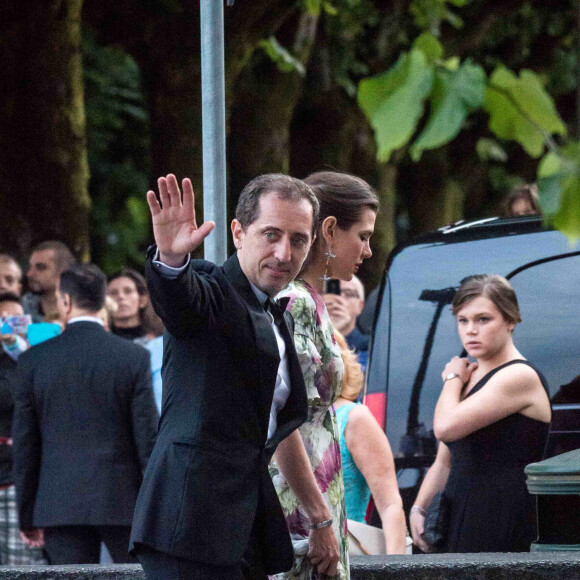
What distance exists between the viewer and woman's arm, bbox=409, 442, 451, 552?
4.71 metres

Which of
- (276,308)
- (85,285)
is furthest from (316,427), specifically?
(85,285)

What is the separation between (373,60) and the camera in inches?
530

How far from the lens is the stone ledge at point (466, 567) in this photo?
4.07m

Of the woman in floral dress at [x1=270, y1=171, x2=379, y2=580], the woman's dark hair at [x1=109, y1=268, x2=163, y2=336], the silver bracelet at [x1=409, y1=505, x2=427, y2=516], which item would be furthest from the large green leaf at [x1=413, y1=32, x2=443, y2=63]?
the woman's dark hair at [x1=109, y1=268, x2=163, y2=336]

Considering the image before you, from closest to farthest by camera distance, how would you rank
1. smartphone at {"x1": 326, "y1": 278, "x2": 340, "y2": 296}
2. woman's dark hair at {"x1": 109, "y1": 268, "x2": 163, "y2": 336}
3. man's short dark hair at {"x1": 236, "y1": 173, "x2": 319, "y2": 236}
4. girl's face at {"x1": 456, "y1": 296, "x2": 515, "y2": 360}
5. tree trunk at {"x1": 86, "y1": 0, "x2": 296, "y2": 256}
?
man's short dark hair at {"x1": 236, "y1": 173, "x2": 319, "y2": 236}, girl's face at {"x1": 456, "y1": 296, "x2": 515, "y2": 360}, woman's dark hair at {"x1": 109, "y1": 268, "x2": 163, "y2": 336}, smartphone at {"x1": 326, "y1": 278, "x2": 340, "y2": 296}, tree trunk at {"x1": 86, "y1": 0, "x2": 296, "y2": 256}

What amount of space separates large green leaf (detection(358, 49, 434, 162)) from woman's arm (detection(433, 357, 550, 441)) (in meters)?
3.03

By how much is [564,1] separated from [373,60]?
3207mm

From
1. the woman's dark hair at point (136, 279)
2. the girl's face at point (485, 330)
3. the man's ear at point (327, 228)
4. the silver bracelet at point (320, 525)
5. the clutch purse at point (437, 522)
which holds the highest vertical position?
the woman's dark hair at point (136, 279)

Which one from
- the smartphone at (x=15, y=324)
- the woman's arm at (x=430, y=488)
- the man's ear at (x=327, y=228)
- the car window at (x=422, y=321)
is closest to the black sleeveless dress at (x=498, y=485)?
the woman's arm at (x=430, y=488)

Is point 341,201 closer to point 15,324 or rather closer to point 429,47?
point 429,47

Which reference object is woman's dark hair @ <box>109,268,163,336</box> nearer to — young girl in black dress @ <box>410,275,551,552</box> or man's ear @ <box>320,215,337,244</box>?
young girl in black dress @ <box>410,275,551,552</box>

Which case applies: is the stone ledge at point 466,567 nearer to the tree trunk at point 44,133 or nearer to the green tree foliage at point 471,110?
the green tree foliage at point 471,110

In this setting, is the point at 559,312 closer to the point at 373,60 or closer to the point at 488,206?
the point at 373,60

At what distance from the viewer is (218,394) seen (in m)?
2.90
